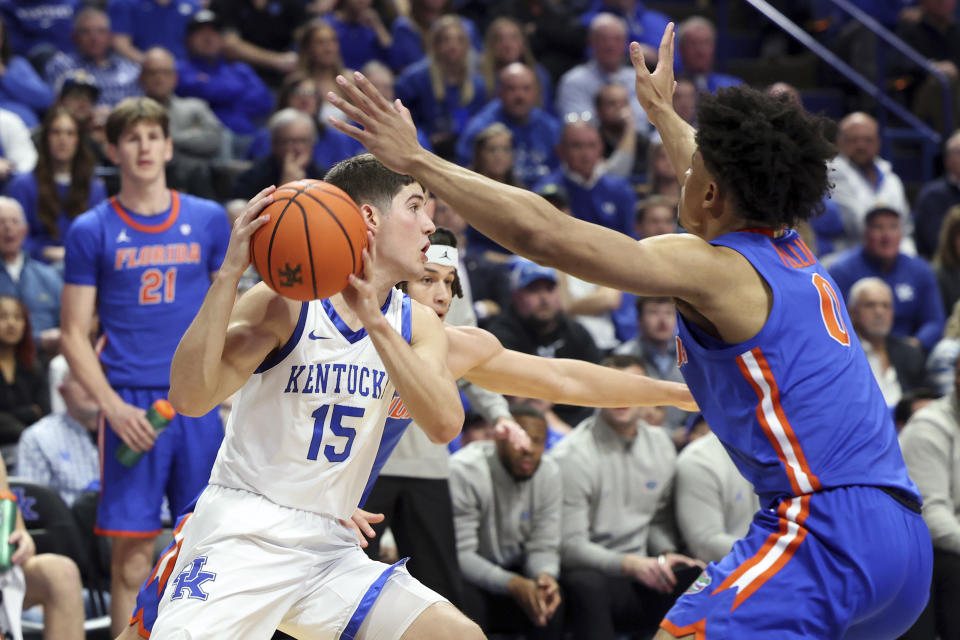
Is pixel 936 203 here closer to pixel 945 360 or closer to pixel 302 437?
pixel 945 360

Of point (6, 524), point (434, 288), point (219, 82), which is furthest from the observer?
point (219, 82)

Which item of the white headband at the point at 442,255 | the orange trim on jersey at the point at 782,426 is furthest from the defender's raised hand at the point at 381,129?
the white headband at the point at 442,255

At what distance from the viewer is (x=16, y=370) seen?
7438 mm

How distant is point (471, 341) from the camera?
13.9ft

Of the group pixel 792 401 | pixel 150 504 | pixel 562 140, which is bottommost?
pixel 150 504

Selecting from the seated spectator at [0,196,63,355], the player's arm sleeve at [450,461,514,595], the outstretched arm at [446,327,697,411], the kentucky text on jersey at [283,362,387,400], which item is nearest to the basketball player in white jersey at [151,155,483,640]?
the kentucky text on jersey at [283,362,387,400]

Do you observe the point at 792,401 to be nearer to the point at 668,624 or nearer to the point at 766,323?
the point at 766,323

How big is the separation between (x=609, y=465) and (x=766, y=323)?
12.4 feet

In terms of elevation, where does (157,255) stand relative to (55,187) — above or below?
above

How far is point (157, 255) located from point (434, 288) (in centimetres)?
151

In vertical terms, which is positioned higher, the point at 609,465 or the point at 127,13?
the point at 127,13

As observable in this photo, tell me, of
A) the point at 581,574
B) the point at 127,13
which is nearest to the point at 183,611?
the point at 581,574

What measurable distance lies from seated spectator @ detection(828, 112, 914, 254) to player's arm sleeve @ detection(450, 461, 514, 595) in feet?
16.2

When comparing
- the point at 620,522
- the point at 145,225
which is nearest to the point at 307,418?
the point at 145,225
